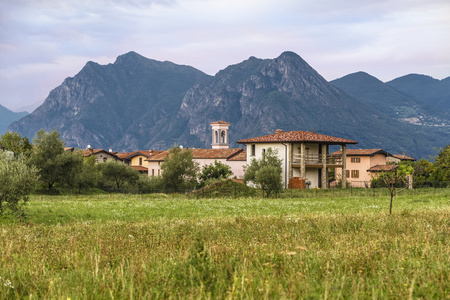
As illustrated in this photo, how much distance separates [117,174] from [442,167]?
4872 cm

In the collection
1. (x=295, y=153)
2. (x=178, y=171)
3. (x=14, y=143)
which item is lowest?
(x=178, y=171)

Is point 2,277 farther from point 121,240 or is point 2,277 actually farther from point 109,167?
point 109,167

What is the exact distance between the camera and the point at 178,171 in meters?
61.1

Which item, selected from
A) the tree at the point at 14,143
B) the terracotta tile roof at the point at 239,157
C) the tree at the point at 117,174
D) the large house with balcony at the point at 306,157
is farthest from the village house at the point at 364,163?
the tree at the point at 14,143

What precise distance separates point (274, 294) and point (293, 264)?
1743mm

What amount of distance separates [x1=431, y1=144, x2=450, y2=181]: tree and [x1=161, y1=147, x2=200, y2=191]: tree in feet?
120

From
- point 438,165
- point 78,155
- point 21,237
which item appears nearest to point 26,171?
point 21,237

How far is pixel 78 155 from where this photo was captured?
58.5m

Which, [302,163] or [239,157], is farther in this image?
[239,157]

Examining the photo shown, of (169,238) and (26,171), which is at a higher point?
(26,171)

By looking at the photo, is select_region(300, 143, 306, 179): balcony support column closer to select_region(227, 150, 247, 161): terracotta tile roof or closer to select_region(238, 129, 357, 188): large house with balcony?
select_region(238, 129, 357, 188): large house with balcony

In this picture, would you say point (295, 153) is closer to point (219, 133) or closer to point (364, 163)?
point (364, 163)

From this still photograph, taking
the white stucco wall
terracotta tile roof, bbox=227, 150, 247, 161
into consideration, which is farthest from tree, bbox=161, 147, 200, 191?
terracotta tile roof, bbox=227, 150, 247, 161

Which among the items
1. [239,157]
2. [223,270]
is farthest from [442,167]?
[223,270]
